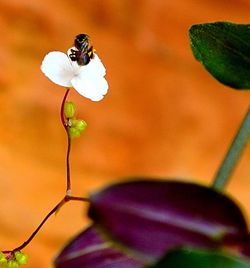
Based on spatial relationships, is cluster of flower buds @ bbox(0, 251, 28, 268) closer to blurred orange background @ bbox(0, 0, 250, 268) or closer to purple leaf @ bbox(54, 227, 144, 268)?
purple leaf @ bbox(54, 227, 144, 268)

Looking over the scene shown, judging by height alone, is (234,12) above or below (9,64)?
above

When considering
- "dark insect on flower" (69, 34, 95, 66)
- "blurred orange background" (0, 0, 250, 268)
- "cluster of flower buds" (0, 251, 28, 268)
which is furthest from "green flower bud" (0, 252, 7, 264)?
"blurred orange background" (0, 0, 250, 268)

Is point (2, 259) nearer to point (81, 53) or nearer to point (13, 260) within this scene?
point (13, 260)

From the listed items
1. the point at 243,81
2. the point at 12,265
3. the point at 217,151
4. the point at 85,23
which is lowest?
the point at 217,151

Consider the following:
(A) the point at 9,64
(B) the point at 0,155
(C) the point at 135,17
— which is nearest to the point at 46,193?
(B) the point at 0,155

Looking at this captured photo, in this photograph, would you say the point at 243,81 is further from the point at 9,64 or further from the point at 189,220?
the point at 9,64

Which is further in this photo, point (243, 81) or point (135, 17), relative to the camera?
point (135, 17)

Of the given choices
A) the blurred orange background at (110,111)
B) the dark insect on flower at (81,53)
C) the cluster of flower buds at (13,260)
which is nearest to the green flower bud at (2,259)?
the cluster of flower buds at (13,260)
